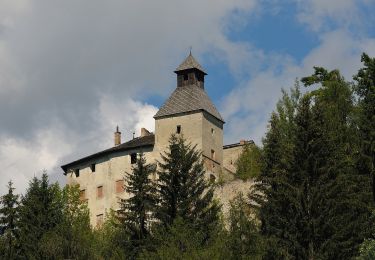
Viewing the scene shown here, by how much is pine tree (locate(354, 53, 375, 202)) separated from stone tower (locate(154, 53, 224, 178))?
1681 cm

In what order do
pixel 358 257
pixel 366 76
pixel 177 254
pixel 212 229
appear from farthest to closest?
pixel 366 76 < pixel 212 229 < pixel 177 254 < pixel 358 257

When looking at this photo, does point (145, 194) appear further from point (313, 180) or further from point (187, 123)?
point (187, 123)

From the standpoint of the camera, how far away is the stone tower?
244 ft

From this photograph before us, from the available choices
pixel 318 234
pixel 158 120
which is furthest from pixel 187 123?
pixel 318 234

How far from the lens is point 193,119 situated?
247 feet

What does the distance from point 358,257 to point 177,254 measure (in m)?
10.0

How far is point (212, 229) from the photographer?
5038 centimetres

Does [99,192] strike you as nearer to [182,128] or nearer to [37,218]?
[182,128]

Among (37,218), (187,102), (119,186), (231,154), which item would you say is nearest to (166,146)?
(187,102)

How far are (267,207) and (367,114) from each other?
11.6 metres

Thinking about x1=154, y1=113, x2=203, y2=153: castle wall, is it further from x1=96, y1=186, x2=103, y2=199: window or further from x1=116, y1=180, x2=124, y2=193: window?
x1=96, y1=186, x2=103, y2=199: window

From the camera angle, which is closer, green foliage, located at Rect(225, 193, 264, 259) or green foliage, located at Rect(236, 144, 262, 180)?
green foliage, located at Rect(225, 193, 264, 259)

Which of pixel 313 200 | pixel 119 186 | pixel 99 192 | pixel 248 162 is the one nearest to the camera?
pixel 313 200

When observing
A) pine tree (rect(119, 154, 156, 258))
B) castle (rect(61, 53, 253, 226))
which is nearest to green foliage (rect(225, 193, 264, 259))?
pine tree (rect(119, 154, 156, 258))
